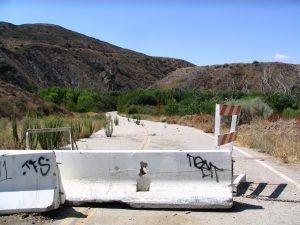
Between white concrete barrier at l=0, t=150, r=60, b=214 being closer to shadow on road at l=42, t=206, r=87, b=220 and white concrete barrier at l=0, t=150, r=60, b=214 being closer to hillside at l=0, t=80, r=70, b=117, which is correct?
shadow on road at l=42, t=206, r=87, b=220

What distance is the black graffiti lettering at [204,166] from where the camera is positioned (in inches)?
355

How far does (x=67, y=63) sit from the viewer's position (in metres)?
127

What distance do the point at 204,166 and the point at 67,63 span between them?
120 m

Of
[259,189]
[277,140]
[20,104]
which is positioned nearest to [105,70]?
[20,104]

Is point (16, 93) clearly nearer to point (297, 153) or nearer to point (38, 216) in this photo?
point (297, 153)

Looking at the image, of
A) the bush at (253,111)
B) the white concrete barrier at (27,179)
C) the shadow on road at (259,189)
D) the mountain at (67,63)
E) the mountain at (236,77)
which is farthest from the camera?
the mountain at (236,77)

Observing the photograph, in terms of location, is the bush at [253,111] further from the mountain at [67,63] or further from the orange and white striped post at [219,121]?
the mountain at [67,63]

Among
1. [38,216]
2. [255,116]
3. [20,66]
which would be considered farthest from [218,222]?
[20,66]

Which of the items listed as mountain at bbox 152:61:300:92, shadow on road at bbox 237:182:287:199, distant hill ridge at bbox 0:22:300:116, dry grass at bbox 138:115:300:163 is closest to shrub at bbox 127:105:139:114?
distant hill ridge at bbox 0:22:300:116

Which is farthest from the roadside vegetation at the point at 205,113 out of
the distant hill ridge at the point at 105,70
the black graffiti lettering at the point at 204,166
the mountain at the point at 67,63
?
the distant hill ridge at the point at 105,70

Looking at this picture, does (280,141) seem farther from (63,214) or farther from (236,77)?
(236,77)

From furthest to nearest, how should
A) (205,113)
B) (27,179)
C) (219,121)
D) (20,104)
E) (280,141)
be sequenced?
(20,104)
(205,113)
(280,141)
(219,121)
(27,179)

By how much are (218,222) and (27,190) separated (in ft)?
9.46

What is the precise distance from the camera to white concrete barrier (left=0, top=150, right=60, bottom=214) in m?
8.05
